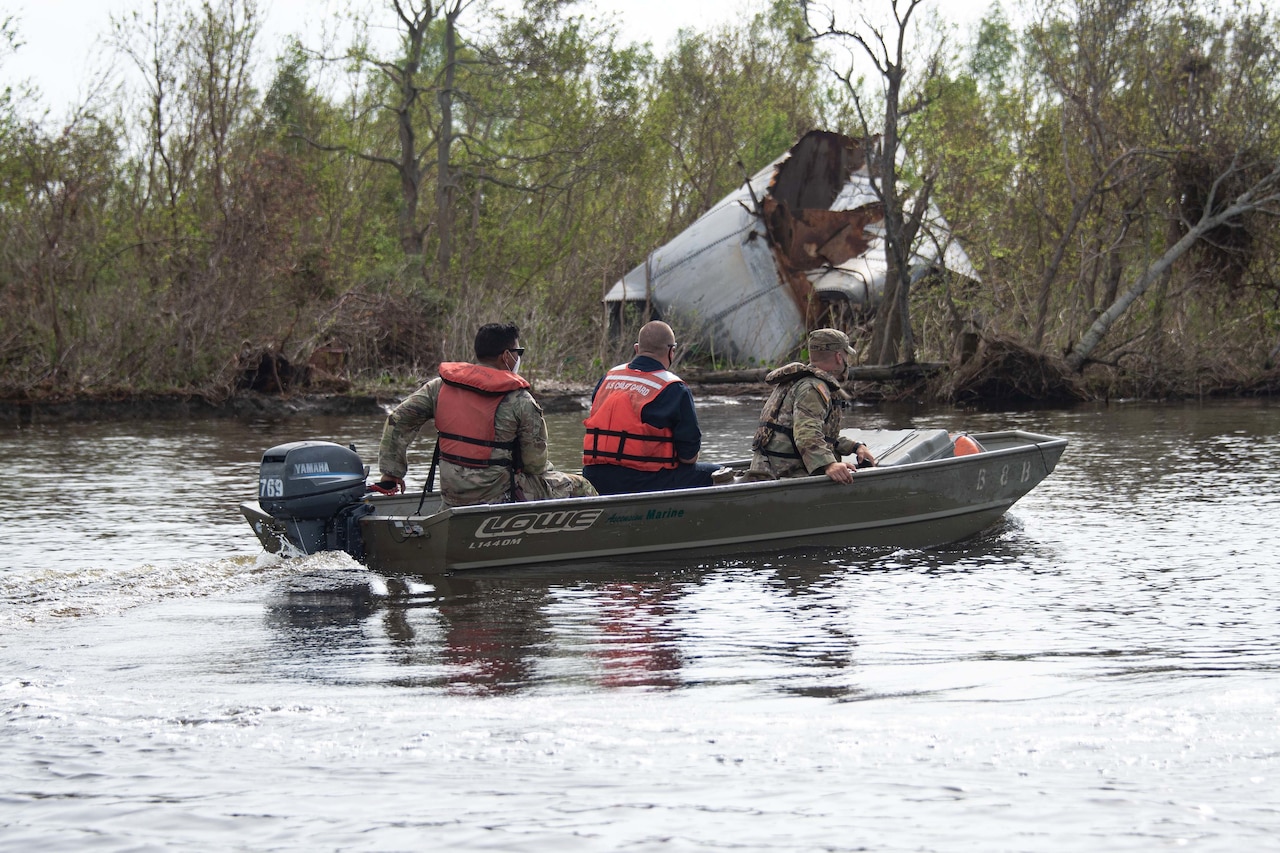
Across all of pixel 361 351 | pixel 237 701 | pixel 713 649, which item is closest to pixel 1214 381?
pixel 361 351

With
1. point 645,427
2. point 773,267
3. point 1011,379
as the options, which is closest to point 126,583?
point 645,427

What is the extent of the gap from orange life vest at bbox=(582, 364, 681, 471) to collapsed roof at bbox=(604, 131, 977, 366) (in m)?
19.6

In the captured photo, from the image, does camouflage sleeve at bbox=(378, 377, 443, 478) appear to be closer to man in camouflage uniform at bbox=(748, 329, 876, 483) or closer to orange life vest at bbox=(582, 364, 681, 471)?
orange life vest at bbox=(582, 364, 681, 471)

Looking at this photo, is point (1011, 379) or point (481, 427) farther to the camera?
point (1011, 379)

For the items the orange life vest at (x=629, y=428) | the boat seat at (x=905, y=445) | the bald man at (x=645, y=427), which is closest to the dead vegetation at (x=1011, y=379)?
the boat seat at (x=905, y=445)

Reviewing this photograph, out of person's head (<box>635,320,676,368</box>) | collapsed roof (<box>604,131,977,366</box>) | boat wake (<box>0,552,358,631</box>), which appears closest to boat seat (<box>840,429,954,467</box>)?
person's head (<box>635,320,676,368</box>)

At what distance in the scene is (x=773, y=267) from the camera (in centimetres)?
3012

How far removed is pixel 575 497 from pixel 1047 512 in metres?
4.43

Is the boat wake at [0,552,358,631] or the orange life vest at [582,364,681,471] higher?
the orange life vest at [582,364,681,471]

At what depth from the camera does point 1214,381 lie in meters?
24.7

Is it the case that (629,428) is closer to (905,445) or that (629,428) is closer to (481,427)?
(481,427)

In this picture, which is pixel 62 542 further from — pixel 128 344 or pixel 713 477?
pixel 128 344

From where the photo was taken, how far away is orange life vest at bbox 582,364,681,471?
8938 millimetres

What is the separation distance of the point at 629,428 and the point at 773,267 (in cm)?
2148
